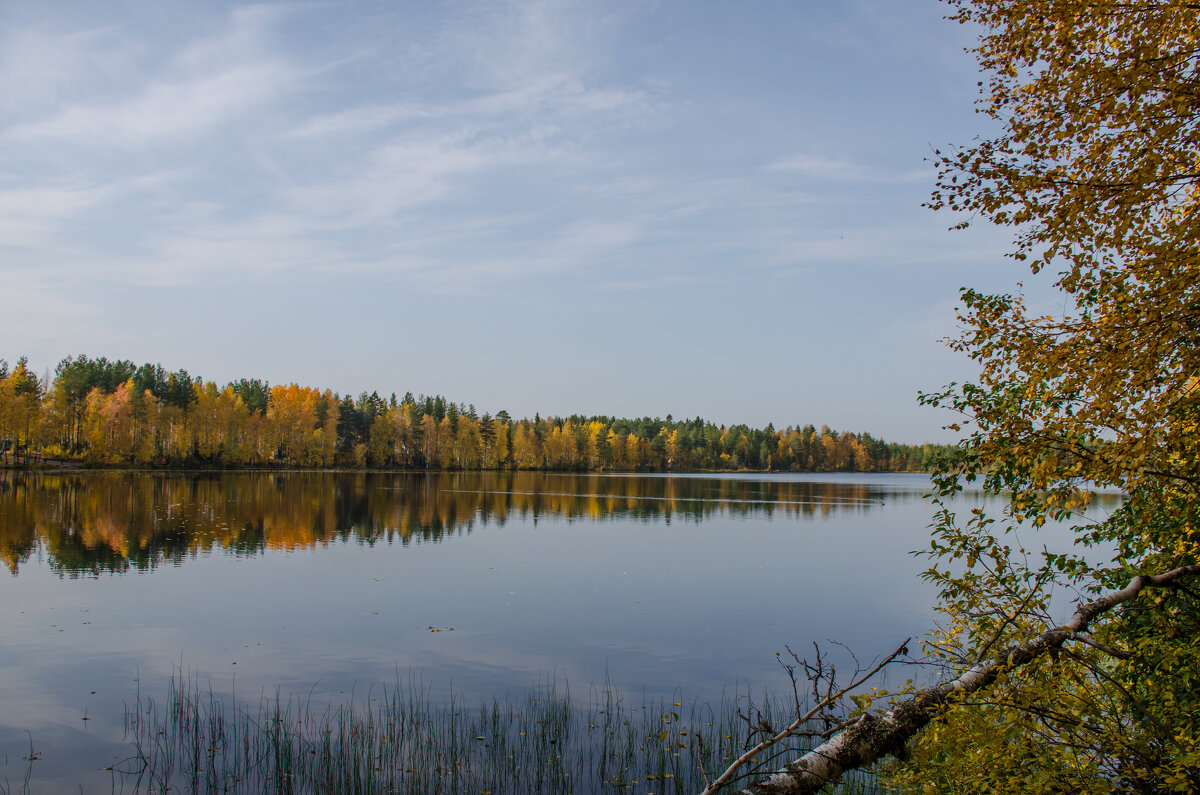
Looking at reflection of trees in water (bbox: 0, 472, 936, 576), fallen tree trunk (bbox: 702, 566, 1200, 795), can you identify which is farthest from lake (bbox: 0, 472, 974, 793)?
fallen tree trunk (bbox: 702, 566, 1200, 795)

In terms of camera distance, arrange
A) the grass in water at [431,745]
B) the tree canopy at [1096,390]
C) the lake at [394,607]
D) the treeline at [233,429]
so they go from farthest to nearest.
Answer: the treeline at [233,429] → the lake at [394,607] → the grass in water at [431,745] → the tree canopy at [1096,390]

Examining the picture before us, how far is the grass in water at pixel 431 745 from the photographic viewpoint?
11336mm

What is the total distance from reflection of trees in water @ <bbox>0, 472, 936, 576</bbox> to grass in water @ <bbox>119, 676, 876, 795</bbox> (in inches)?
769

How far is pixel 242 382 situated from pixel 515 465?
212 feet

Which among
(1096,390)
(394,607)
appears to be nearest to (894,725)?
(1096,390)

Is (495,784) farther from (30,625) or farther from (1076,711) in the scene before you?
(30,625)

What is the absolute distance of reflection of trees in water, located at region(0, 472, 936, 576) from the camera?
114 feet

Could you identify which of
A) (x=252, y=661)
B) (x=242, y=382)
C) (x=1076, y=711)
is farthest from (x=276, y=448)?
(x=1076, y=711)

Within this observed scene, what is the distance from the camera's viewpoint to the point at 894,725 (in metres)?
6.58

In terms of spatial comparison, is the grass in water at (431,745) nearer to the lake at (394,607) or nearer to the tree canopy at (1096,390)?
the lake at (394,607)

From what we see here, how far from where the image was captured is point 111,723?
13719mm

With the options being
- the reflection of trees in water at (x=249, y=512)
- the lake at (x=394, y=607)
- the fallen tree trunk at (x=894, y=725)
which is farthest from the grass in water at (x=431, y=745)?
the reflection of trees in water at (x=249, y=512)

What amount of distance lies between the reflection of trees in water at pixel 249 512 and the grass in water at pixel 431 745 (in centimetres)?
1953

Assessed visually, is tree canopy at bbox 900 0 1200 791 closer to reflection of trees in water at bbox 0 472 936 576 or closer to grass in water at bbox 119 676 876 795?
grass in water at bbox 119 676 876 795
